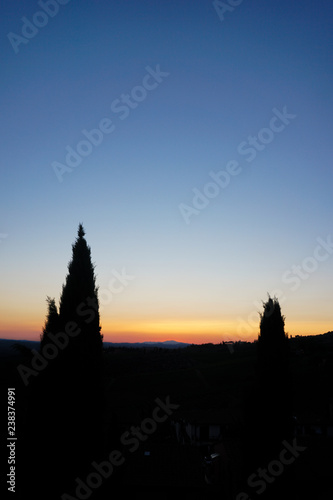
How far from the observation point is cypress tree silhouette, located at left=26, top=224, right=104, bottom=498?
1188 centimetres

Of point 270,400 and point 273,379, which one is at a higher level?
point 273,379

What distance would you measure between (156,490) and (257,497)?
10111 millimetres

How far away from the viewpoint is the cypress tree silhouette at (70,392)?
39.0 ft

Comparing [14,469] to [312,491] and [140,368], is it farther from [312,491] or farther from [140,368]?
[140,368]

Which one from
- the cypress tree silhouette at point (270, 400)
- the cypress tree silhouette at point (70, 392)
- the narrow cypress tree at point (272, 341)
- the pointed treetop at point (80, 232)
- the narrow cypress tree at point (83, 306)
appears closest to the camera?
the cypress tree silhouette at point (70, 392)

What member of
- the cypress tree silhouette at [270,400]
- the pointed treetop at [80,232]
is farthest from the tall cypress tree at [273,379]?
the pointed treetop at [80,232]

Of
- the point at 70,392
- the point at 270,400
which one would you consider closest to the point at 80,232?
the point at 70,392

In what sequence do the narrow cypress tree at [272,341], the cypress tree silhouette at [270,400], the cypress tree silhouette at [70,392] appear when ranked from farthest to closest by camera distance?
the narrow cypress tree at [272,341] < the cypress tree silhouette at [270,400] < the cypress tree silhouette at [70,392]

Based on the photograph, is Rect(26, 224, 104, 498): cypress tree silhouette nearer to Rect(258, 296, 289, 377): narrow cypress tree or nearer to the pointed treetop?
the pointed treetop

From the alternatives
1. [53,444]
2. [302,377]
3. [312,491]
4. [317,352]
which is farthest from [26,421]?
[317,352]

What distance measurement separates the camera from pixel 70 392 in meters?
12.5

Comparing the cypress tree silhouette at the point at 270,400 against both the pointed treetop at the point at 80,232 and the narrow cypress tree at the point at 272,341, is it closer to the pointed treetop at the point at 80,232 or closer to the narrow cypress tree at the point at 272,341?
the narrow cypress tree at the point at 272,341

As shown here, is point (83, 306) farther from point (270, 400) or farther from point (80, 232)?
point (270, 400)

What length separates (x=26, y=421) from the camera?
12383mm
